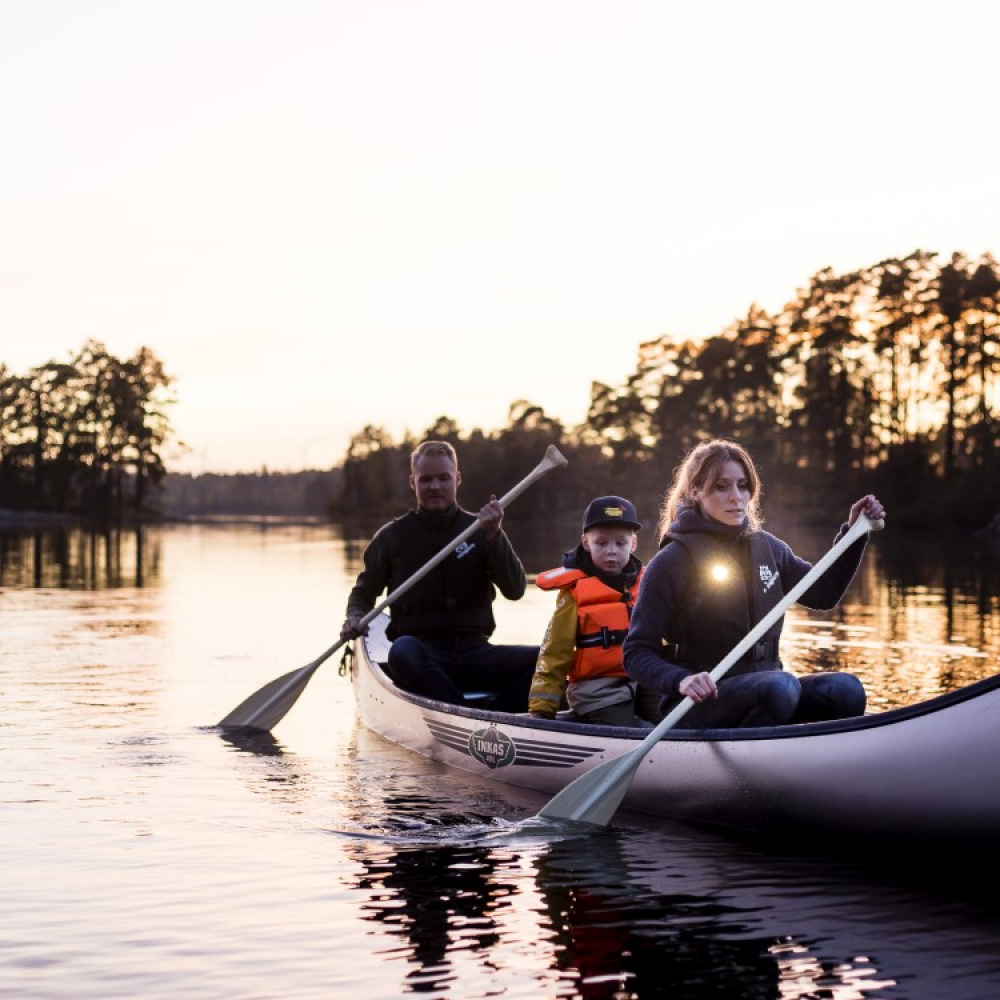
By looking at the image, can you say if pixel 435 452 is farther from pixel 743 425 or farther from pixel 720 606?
pixel 743 425

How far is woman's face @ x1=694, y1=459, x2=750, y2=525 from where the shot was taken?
597cm

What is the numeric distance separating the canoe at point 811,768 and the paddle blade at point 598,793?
0.48 feet

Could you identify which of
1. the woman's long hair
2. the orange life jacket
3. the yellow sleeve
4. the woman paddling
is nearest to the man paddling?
the yellow sleeve

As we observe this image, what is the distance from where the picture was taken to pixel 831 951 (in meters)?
4.86

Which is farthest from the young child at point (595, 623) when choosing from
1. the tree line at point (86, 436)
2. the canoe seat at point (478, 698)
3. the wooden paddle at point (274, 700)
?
the tree line at point (86, 436)

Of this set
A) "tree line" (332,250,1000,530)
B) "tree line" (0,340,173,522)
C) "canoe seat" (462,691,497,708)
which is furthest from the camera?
"tree line" (0,340,173,522)

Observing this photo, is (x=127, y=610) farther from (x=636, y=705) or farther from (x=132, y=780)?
(x=636, y=705)

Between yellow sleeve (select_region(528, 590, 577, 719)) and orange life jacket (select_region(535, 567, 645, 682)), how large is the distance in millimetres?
43

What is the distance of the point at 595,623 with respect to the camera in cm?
694

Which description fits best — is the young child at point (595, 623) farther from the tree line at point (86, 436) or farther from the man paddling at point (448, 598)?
the tree line at point (86, 436)

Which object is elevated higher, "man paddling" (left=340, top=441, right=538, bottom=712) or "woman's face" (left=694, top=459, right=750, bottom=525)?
"woman's face" (left=694, top=459, right=750, bottom=525)

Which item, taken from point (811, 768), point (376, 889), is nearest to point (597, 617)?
point (811, 768)

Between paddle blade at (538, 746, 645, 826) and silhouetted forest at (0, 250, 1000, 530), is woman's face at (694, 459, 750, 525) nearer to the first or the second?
paddle blade at (538, 746, 645, 826)

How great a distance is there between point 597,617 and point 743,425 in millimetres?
67029
